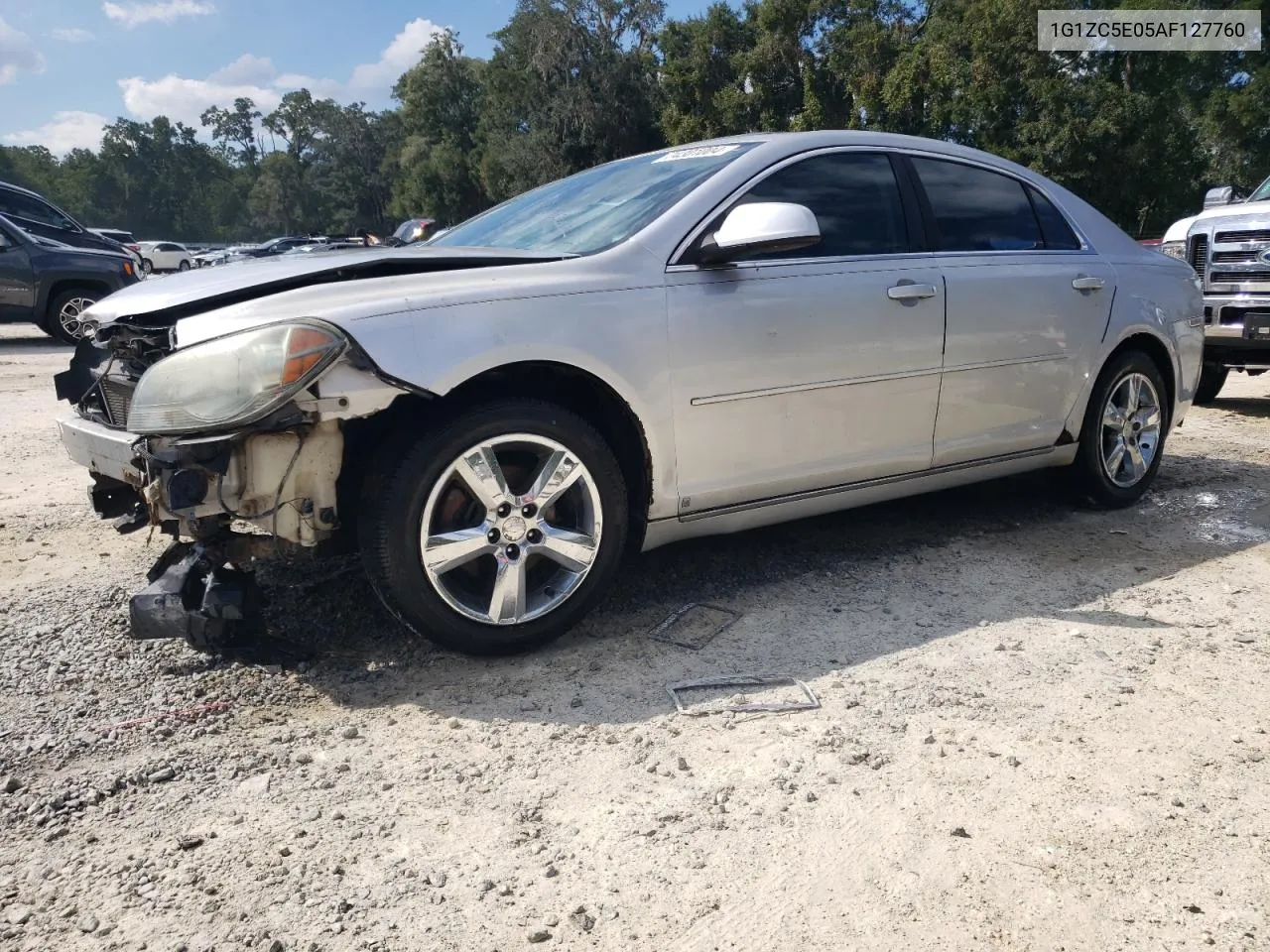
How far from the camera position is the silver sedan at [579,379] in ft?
8.98

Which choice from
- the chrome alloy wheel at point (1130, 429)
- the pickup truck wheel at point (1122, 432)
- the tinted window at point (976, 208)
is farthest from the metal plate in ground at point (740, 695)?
the chrome alloy wheel at point (1130, 429)

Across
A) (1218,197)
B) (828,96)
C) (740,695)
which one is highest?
(828,96)

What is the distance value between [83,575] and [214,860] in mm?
2172

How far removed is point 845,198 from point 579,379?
140 cm

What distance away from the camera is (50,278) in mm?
12156

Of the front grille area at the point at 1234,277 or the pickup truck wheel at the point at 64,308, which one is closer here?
the front grille area at the point at 1234,277

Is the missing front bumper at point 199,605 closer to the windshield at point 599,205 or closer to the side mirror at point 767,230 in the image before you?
the windshield at point 599,205

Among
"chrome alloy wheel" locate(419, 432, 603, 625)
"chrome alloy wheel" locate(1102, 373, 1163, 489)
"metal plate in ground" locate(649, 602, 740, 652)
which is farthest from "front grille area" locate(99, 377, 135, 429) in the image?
"chrome alloy wheel" locate(1102, 373, 1163, 489)

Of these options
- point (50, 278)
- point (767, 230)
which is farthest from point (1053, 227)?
Answer: point (50, 278)

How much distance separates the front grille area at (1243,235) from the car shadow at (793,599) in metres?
3.53

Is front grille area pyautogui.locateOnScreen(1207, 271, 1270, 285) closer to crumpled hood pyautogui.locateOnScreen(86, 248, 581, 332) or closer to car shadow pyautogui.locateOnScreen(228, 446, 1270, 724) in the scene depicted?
car shadow pyautogui.locateOnScreen(228, 446, 1270, 724)

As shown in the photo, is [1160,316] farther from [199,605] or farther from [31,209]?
[31,209]

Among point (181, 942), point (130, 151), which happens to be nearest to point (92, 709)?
point (181, 942)

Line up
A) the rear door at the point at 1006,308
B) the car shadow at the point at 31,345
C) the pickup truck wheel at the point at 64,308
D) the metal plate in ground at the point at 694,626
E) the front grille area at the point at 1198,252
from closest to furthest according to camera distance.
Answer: the metal plate in ground at the point at 694,626 < the rear door at the point at 1006,308 < the front grille area at the point at 1198,252 < the pickup truck wheel at the point at 64,308 < the car shadow at the point at 31,345
